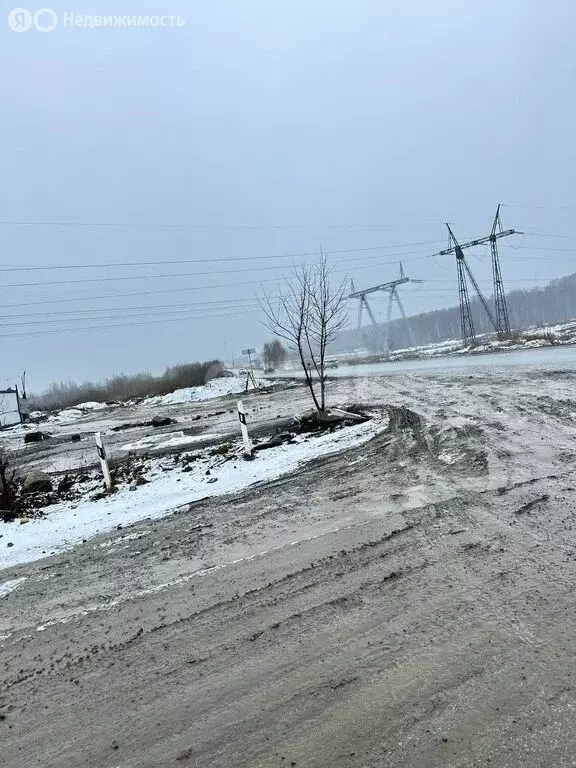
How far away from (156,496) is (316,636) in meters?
5.13

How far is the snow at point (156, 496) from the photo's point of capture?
617 centimetres

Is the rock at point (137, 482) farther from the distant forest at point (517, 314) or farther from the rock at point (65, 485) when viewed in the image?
the distant forest at point (517, 314)

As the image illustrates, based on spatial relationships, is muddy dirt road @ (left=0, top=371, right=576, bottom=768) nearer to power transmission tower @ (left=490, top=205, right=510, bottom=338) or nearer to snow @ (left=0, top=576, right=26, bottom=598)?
snow @ (left=0, top=576, right=26, bottom=598)

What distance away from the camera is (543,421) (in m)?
8.56

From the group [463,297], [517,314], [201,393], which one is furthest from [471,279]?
[517,314]

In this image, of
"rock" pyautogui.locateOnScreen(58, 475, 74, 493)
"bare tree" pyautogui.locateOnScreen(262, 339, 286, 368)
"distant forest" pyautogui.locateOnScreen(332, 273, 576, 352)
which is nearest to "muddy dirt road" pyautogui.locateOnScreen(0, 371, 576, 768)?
"rock" pyautogui.locateOnScreen(58, 475, 74, 493)

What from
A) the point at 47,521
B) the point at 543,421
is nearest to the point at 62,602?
the point at 47,521

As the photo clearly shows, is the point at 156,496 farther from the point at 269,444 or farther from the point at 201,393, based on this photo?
the point at 201,393

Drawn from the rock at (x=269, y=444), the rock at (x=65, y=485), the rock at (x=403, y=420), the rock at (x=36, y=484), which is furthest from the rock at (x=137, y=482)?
the rock at (x=403, y=420)

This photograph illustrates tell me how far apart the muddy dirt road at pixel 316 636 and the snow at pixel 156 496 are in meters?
0.75

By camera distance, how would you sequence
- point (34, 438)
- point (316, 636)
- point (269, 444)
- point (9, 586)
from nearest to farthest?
point (316, 636) < point (9, 586) < point (269, 444) < point (34, 438)

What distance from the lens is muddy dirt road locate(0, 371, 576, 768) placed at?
224 centimetres

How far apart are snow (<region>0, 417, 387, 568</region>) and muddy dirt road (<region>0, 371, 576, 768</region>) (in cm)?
75

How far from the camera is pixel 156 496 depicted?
7.56 m
